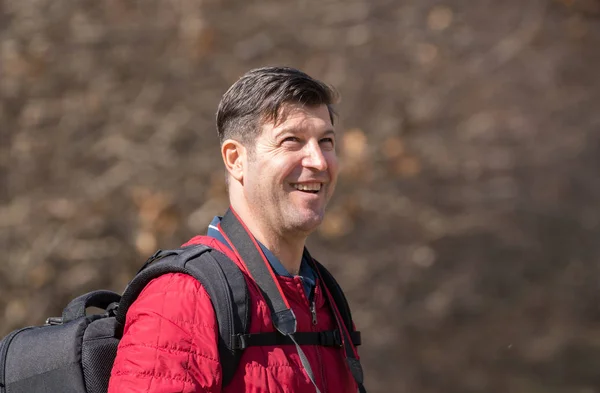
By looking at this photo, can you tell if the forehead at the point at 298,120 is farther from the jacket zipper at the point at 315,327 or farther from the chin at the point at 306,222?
the jacket zipper at the point at 315,327

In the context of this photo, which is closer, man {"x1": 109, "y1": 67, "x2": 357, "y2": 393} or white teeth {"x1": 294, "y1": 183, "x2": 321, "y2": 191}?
man {"x1": 109, "y1": 67, "x2": 357, "y2": 393}

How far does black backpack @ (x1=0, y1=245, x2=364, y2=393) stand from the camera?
1.76 m

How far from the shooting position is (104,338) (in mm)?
1887

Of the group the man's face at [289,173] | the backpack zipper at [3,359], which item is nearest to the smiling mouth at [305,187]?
the man's face at [289,173]

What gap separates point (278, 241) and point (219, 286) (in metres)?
0.33

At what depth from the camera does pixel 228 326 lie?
175cm

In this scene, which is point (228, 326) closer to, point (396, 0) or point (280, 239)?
point (280, 239)

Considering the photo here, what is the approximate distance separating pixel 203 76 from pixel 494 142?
2091 mm

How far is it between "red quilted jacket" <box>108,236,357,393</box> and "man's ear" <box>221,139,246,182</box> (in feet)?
0.98

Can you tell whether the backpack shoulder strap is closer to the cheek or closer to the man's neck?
the man's neck

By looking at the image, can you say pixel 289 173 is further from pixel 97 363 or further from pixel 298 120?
pixel 97 363

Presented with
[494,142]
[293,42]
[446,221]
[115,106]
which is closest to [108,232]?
[115,106]

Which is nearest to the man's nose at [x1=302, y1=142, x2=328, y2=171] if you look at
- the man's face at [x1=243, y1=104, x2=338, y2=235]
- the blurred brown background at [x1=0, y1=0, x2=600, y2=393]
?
the man's face at [x1=243, y1=104, x2=338, y2=235]

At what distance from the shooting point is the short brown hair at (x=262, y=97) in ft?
6.63
